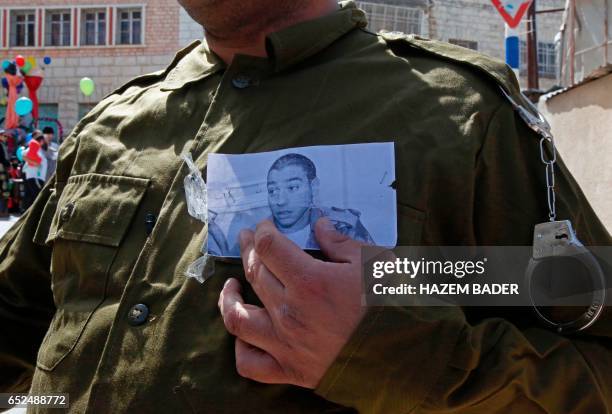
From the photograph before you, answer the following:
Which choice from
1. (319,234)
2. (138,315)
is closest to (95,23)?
(138,315)

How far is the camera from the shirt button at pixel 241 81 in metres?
1.51

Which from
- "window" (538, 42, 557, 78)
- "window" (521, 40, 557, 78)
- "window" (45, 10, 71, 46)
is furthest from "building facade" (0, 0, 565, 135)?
"window" (538, 42, 557, 78)

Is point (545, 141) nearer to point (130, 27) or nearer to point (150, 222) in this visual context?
point (150, 222)

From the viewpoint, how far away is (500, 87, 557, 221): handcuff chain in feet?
4.13

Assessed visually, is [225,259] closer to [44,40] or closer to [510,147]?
[510,147]

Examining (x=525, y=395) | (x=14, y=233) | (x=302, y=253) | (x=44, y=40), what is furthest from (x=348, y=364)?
(x=44, y=40)

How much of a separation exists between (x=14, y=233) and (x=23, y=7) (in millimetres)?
23036

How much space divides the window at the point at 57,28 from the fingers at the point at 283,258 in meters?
22.8

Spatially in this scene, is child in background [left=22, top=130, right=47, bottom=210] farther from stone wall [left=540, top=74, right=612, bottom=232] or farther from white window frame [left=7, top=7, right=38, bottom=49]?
stone wall [left=540, top=74, right=612, bottom=232]

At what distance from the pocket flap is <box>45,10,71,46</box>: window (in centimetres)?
2223

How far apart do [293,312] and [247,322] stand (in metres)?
0.09

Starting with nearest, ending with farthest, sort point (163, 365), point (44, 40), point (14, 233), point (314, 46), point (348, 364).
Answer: point (348, 364) < point (163, 365) < point (314, 46) < point (14, 233) < point (44, 40)

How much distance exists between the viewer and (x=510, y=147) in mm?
1314

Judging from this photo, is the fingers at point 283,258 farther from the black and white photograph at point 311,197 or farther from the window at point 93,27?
the window at point 93,27
